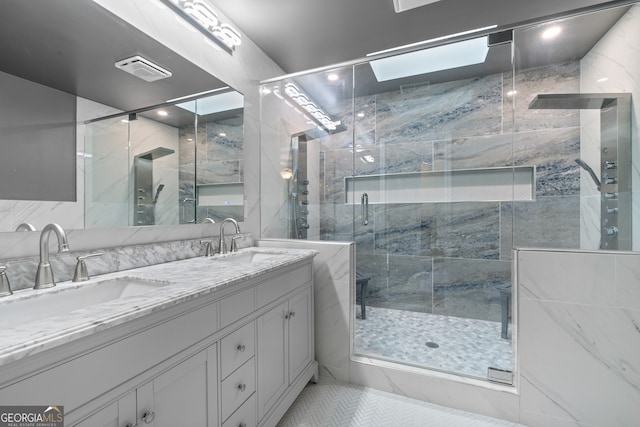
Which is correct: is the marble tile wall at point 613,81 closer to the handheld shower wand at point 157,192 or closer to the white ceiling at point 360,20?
the white ceiling at point 360,20

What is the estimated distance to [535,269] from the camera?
1508 mm

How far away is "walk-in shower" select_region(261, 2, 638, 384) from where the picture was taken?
5.18 feet

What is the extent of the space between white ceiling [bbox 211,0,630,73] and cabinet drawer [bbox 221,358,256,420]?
2108mm

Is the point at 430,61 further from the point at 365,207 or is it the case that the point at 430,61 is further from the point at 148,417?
the point at 148,417

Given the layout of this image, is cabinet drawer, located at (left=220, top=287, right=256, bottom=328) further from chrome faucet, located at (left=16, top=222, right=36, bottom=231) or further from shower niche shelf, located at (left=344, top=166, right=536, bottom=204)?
shower niche shelf, located at (left=344, top=166, right=536, bottom=204)

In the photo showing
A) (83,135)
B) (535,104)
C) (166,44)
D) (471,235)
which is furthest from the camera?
(471,235)

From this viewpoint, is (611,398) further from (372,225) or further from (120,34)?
(120,34)

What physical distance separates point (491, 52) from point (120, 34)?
244 centimetres

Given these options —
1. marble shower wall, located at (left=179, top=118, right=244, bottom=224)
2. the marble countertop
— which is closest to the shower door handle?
marble shower wall, located at (left=179, top=118, right=244, bottom=224)

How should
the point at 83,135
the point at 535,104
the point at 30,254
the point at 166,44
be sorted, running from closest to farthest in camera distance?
the point at 30,254 → the point at 83,135 → the point at 166,44 → the point at 535,104

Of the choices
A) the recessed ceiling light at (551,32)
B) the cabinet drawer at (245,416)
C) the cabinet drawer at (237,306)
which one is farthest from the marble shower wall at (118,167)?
the recessed ceiling light at (551,32)

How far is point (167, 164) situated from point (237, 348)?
3.40 ft

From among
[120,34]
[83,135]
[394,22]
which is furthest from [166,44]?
[394,22]

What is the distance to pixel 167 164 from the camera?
59.8 inches
